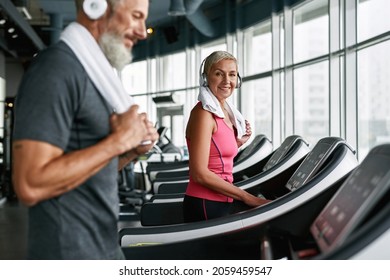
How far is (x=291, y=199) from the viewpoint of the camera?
1.81 meters

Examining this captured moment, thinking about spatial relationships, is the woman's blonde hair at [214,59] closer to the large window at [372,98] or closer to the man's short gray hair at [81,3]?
the man's short gray hair at [81,3]

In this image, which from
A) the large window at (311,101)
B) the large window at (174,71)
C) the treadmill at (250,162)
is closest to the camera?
the treadmill at (250,162)

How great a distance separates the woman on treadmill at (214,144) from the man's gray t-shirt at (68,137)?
90 cm

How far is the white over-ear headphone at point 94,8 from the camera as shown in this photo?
3.57 feet

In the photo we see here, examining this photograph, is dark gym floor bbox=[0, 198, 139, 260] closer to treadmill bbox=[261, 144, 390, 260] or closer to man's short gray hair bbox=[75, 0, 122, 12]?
treadmill bbox=[261, 144, 390, 260]

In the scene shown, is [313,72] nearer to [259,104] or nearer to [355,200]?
[259,104]

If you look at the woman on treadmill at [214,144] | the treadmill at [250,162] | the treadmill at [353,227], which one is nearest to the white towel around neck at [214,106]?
the woman on treadmill at [214,144]

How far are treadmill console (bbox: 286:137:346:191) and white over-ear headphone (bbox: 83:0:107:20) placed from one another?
1163mm

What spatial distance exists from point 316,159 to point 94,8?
4.32 feet

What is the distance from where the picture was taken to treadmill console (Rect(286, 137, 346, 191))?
6.73 ft

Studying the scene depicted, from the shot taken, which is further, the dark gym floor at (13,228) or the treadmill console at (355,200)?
the dark gym floor at (13,228)

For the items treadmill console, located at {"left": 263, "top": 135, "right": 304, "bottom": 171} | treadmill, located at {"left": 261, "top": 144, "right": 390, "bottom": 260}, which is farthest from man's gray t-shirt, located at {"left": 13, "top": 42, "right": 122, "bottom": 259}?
treadmill console, located at {"left": 263, "top": 135, "right": 304, "bottom": 171}
